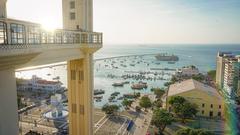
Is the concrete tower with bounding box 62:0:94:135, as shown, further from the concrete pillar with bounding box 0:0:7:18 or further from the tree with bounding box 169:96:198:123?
the tree with bounding box 169:96:198:123

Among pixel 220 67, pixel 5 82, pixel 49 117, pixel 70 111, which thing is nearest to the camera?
pixel 5 82

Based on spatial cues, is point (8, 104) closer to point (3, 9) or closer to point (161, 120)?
point (3, 9)

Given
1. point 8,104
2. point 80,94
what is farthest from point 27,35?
point 80,94

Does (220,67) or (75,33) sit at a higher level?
(75,33)

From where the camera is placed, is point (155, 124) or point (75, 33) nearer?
point (75, 33)

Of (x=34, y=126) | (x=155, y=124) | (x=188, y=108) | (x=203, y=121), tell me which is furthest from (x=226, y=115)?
(x=34, y=126)

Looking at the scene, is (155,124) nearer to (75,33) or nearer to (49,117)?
(49,117)
